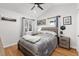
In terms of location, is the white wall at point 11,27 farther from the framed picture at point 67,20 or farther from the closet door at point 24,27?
Answer: the framed picture at point 67,20

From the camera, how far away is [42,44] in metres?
1.03

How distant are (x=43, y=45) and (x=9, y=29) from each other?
0.52 metres

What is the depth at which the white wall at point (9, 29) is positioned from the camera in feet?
3.36

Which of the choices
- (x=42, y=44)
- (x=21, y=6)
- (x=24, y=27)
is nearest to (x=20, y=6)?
(x=21, y=6)

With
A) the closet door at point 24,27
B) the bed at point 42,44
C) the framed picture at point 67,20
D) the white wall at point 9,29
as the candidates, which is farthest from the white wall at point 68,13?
the white wall at point 9,29

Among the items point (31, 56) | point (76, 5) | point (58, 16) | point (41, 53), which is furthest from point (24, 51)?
point (76, 5)

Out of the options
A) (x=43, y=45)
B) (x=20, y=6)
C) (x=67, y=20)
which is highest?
(x=20, y=6)

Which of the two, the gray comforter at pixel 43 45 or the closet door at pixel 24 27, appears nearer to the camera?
the gray comforter at pixel 43 45

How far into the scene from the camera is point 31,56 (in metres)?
1.08

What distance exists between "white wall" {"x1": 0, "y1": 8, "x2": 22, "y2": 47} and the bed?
4.3 inches

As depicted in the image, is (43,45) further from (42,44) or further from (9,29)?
(9,29)

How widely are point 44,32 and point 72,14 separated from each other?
0.46 m

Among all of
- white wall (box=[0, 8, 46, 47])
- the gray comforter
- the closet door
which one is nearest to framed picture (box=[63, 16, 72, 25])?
the gray comforter

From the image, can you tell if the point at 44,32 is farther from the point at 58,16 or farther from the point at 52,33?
the point at 58,16
